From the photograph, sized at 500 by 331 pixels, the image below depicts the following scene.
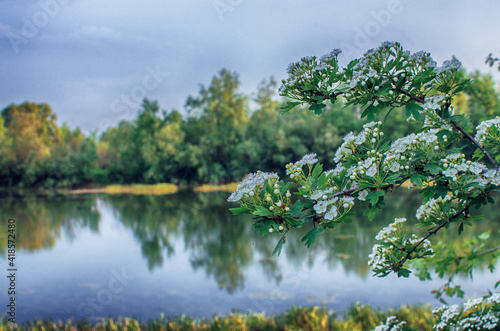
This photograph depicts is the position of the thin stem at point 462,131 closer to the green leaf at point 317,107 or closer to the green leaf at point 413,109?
the green leaf at point 413,109

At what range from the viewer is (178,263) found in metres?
6.28

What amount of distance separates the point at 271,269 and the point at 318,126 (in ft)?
10.3

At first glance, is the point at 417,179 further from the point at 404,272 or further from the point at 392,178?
the point at 404,272

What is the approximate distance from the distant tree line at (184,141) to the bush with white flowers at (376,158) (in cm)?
562

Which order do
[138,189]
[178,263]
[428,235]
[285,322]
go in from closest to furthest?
1. [428,235]
2. [285,322]
3. [178,263]
4. [138,189]

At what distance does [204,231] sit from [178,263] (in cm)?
140

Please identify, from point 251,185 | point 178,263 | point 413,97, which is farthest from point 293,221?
point 178,263

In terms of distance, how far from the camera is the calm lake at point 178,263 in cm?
487

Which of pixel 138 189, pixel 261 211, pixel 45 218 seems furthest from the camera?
pixel 138 189

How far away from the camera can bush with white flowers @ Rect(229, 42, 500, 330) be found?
0.90 metres

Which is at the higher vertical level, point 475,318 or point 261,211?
point 261,211

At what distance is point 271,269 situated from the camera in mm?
5844

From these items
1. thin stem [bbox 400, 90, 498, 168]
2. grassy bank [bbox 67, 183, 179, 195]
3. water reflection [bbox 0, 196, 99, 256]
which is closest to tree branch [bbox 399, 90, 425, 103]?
thin stem [bbox 400, 90, 498, 168]

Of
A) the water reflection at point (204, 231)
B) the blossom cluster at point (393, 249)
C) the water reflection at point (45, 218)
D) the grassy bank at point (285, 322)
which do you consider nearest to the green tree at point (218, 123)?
the water reflection at point (204, 231)
